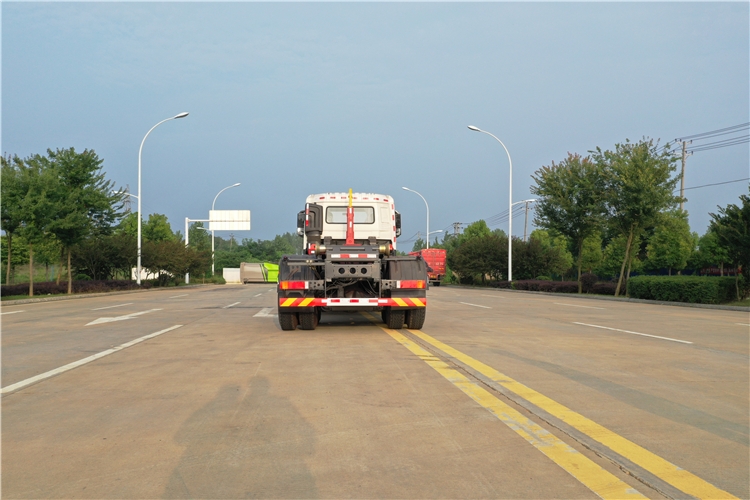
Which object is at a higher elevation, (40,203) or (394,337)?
(40,203)

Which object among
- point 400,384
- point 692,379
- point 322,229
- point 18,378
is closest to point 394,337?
point 322,229

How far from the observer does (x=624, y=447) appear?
180 inches

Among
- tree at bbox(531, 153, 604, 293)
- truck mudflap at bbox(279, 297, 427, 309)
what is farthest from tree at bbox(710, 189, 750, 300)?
truck mudflap at bbox(279, 297, 427, 309)

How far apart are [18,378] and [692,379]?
815cm

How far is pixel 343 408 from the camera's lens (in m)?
5.86

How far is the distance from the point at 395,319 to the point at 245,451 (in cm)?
867

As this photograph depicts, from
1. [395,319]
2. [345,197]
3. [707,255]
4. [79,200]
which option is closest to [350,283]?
[395,319]

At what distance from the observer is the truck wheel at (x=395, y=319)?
13.0 meters

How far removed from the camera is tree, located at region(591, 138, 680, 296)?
30.2 m

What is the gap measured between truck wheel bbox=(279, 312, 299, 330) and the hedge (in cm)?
2351

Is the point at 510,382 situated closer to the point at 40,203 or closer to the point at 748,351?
the point at 748,351

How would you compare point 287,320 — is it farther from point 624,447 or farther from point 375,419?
point 624,447

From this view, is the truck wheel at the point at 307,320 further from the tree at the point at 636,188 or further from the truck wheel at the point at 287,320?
the tree at the point at 636,188

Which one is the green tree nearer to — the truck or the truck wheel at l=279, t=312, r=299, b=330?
the truck
